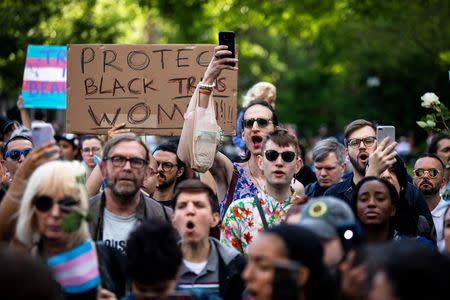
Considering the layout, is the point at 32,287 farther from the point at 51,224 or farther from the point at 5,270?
the point at 51,224

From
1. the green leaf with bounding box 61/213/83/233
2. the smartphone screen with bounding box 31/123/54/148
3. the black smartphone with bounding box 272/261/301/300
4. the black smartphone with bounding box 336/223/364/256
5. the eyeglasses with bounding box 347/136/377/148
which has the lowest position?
the black smartphone with bounding box 272/261/301/300

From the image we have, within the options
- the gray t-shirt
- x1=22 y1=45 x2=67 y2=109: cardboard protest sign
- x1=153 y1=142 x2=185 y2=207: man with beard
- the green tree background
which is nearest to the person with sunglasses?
the gray t-shirt

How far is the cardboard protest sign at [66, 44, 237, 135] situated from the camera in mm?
6270

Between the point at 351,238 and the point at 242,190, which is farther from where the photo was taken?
the point at 242,190

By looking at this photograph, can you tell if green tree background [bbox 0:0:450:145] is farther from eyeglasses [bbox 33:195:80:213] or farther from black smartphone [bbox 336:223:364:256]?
eyeglasses [bbox 33:195:80:213]

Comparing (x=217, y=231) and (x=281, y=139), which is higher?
(x=281, y=139)

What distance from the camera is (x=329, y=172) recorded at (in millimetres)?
7039

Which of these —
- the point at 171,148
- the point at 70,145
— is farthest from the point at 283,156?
the point at 70,145

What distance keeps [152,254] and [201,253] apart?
729 millimetres

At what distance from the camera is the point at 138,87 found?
639 centimetres

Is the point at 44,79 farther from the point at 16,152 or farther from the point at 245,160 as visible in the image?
the point at 245,160

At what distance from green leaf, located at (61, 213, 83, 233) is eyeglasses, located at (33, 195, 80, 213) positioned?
0.05 meters

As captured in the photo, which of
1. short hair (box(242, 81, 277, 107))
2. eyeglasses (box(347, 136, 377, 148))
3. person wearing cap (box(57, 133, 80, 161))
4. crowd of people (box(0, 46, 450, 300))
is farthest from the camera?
person wearing cap (box(57, 133, 80, 161))

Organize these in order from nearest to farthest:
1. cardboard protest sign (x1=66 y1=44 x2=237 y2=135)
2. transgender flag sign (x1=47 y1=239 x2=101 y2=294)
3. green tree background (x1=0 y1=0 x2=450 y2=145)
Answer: transgender flag sign (x1=47 y1=239 x2=101 y2=294), cardboard protest sign (x1=66 y1=44 x2=237 y2=135), green tree background (x1=0 y1=0 x2=450 y2=145)
